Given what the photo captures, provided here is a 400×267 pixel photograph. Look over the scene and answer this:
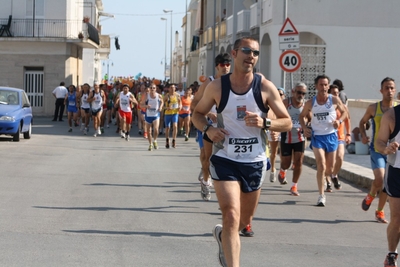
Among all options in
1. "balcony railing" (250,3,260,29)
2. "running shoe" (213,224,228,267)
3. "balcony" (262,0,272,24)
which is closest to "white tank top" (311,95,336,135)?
"running shoe" (213,224,228,267)

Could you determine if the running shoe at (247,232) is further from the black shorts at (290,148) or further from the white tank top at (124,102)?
the white tank top at (124,102)

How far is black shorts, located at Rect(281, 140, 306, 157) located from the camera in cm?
1327

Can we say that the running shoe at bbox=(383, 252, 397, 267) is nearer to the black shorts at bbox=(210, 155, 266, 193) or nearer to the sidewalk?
the black shorts at bbox=(210, 155, 266, 193)

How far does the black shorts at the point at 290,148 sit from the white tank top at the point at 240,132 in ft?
21.8

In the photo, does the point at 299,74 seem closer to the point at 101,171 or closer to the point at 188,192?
the point at 101,171

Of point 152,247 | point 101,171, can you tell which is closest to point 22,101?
point 101,171

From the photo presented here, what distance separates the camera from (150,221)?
9711 millimetres

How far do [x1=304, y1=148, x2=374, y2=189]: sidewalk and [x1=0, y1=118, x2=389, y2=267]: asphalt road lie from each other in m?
0.38

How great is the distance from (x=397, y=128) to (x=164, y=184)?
23.8ft

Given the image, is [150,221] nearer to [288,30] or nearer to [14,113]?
[288,30]

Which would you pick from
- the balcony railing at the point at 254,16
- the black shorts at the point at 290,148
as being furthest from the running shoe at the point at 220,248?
the balcony railing at the point at 254,16

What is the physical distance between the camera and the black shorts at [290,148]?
13266 mm

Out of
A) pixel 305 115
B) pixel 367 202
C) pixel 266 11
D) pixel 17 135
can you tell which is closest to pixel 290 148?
pixel 305 115

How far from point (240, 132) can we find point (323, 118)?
589 cm
